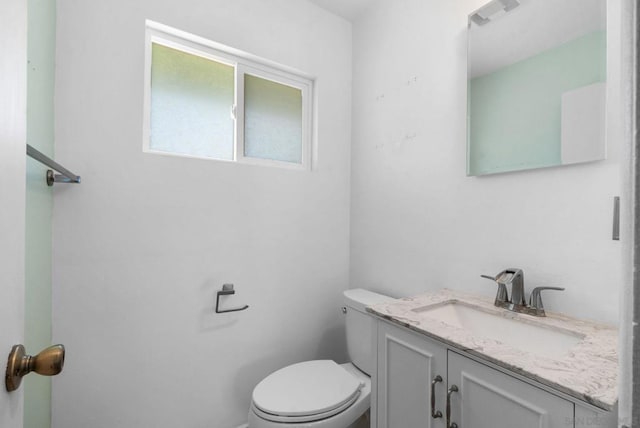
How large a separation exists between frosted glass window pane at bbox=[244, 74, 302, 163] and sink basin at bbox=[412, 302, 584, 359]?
4.04 ft

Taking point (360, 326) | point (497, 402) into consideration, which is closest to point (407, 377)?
point (497, 402)

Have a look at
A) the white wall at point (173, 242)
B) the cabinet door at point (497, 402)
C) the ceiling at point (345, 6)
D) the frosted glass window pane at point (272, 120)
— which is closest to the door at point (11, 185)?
the white wall at point (173, 242)

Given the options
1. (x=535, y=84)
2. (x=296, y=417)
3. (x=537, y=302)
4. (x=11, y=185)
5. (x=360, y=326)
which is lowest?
(x=296, y=417)

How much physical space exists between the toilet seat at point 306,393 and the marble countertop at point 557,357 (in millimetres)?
475

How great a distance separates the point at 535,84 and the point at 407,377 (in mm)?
1186

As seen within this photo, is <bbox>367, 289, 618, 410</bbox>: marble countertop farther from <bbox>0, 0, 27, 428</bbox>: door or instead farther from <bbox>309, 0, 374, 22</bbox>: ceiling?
<bbox>309, 0, 374, 22</bbox>: ceiling

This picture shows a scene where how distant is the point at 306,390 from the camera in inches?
51.4

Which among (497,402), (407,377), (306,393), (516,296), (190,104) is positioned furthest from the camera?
(190,104)

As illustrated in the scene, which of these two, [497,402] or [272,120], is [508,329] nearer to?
[497,402]

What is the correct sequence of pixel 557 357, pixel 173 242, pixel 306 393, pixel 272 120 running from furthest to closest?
1. pixel 272 120
2. pixel 173 242
3. pixel 306 393
4. pixel 557 357

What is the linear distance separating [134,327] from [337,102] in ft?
5.59

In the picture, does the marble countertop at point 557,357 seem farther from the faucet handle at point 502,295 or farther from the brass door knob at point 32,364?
the brass door knob at point 32,364

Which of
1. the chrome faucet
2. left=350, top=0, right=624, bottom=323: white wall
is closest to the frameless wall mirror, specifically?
left=350, top=0, right=624, bottom=323: white wall

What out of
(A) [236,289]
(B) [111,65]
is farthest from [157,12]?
(A) [236,289]
